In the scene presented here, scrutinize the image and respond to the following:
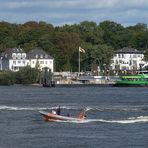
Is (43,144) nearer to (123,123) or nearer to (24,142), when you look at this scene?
(24,142)

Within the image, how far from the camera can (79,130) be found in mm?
67375

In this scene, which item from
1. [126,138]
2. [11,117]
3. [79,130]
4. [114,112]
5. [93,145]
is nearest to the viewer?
[93,145]

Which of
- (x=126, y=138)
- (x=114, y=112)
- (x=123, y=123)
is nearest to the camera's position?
(x=126, y=138)

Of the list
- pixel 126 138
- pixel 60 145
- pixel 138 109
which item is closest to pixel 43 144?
pixel 60 145

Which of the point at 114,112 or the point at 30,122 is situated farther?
the point at 114,112

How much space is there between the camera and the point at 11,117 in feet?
270

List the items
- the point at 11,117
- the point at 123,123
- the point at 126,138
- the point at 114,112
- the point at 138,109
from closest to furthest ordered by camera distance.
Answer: the point at 126,138 < the point at 123,123 < the point at 11,117 < the point at 114,112 < the point at 138,109

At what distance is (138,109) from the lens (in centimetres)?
9681

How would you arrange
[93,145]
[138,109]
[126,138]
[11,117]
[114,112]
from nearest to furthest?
[93,145]
[126,138]
[11,117]
[114,112]
[138,109]

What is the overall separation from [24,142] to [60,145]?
3.13 metres

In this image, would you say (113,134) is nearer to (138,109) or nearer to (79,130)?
(79,130)

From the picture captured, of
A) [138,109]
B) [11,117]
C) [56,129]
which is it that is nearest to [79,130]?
[56,129]

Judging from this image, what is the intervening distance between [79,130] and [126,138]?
636cm

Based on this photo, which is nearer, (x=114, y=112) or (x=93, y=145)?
(x=93, y=145)
